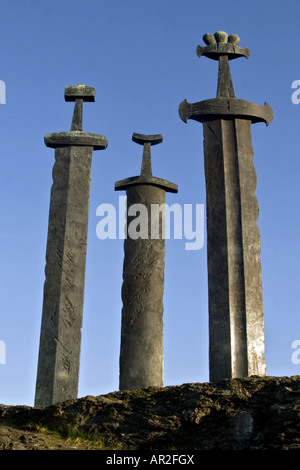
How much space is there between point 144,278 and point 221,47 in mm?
4329

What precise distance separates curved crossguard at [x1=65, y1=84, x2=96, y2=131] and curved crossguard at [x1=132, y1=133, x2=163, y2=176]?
127 cm

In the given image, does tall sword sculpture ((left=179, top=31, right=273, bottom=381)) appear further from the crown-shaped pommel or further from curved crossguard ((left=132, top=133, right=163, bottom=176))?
curved crossguard ((left=132, top=133, right=163, bottom=176))

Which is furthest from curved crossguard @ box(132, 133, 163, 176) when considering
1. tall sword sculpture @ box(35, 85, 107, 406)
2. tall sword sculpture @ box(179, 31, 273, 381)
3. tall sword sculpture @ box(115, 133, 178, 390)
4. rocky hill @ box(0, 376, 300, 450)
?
rocky hill @ box(0, 376, 300, 450)

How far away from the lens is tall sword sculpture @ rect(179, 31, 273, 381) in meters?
11.5

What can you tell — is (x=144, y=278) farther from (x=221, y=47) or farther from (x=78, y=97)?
(x=221, y=47)

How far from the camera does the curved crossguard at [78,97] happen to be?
13644mm

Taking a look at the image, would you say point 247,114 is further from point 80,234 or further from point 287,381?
point 287,381

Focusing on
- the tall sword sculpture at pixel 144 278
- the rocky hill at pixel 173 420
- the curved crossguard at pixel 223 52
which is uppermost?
the curved crossguard at pixel 223 52

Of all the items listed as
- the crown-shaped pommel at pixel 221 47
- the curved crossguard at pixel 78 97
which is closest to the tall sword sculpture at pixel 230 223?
the crown-shaped pommel at pixel 221 47

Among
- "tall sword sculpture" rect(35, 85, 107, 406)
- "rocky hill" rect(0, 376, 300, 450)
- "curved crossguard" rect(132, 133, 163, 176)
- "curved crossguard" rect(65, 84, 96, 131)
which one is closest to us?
"rocky hill" rect(0, 376, 300, 450)

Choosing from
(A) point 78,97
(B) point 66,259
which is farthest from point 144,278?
(A) point 78,97

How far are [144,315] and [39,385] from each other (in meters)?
2.34

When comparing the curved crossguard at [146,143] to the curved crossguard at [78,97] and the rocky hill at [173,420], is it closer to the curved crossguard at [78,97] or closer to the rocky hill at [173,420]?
the curved crossguard at [78,97]
